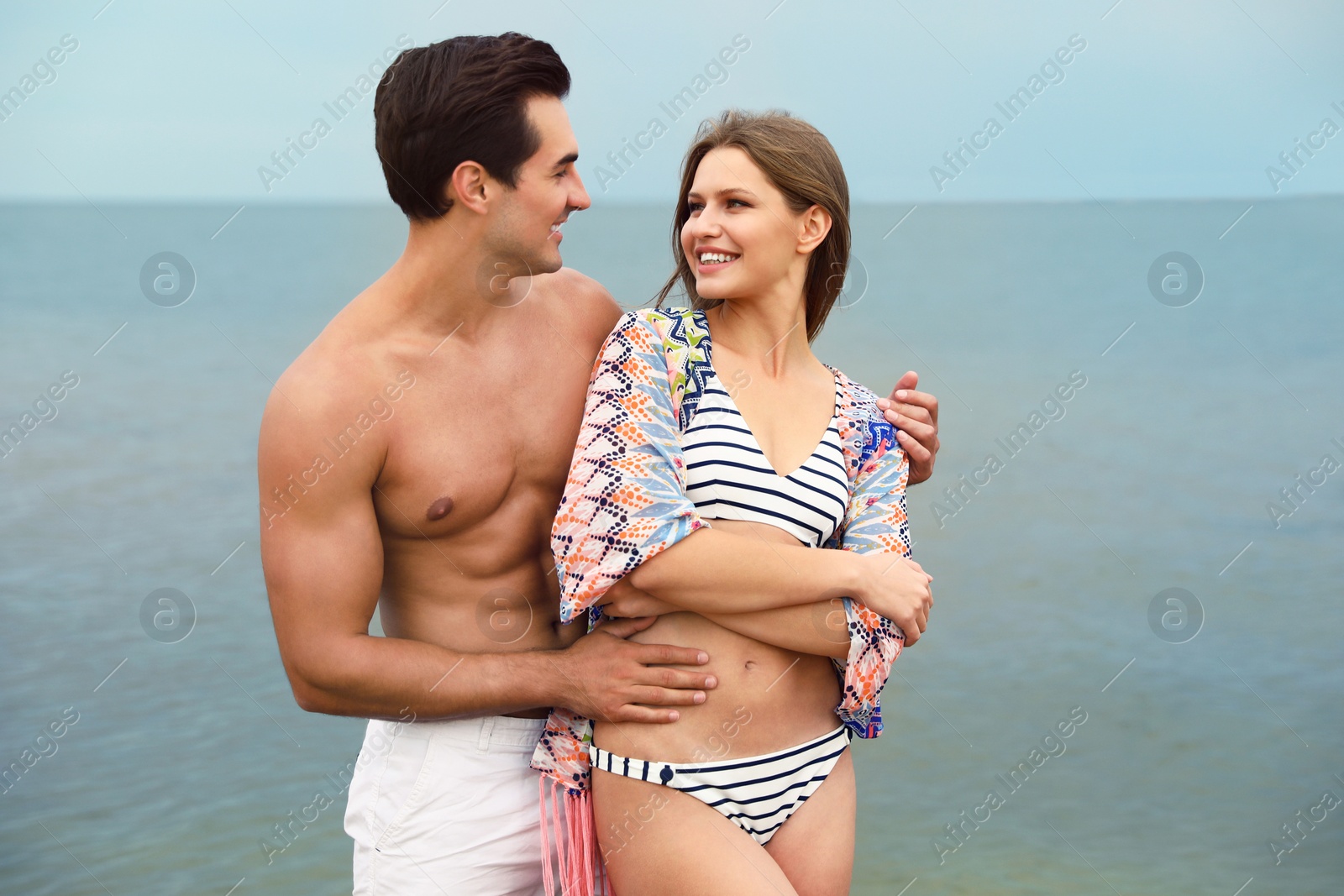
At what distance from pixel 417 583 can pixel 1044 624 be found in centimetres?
491

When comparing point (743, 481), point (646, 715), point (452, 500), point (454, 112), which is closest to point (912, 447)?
point (743, 481)

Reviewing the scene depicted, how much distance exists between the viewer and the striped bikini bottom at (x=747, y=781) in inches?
85.0

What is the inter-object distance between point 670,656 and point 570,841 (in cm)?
43

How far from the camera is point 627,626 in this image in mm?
2273

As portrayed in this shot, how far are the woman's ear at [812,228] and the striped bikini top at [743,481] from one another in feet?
1.14

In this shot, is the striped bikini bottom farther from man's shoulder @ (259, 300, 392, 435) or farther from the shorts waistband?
man's shoulder @ (259, 300, 392, 435)

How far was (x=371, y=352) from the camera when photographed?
2.30 metres

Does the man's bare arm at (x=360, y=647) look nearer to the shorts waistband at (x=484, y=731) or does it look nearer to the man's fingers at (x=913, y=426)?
the shorts waistband at (x=484, y=731)

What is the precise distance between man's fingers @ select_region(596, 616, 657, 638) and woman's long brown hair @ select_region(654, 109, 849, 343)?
65 cm

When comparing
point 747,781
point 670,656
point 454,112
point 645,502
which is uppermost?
point 454,112

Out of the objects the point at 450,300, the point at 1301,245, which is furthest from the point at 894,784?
the point at 1301,245

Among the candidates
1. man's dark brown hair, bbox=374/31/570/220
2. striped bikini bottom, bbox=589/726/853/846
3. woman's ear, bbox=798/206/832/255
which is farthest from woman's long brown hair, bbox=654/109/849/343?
striped bikini bottom, bbox=589/726/853/846

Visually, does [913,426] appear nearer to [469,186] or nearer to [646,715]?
[646,715]

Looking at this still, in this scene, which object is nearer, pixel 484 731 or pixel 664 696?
pixel 664 696
